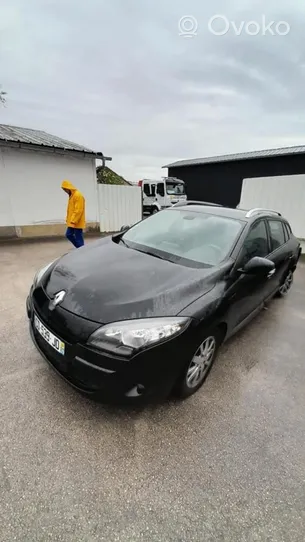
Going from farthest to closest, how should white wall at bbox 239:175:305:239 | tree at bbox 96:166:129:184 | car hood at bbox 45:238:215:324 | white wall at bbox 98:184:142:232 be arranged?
tree at bbox 96:166:129:184
white wall at bbox 98:184:142:232
white wall at bbox 239:175:305:239
car hood at bbox 45:238:215:324

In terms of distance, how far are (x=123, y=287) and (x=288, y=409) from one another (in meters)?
1.76

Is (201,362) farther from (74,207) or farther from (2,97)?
(2,97)

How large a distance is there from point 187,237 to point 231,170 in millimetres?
17157

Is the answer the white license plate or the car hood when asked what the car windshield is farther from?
the white license plate

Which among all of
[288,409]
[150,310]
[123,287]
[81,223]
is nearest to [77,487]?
[150,310]

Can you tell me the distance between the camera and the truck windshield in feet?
49.4

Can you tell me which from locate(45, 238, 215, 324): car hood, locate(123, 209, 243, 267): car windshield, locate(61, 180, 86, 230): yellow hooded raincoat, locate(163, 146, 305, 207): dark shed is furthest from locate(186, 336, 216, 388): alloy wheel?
locate(163, 146, 305, 207): dark shed

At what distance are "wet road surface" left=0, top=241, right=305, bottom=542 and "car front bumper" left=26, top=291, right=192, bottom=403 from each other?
35 centimetres

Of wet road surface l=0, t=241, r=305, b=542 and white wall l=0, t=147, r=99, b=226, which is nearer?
wet road surface l=0, t=241, r=305, b=542

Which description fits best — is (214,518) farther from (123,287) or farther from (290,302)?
(290,302)

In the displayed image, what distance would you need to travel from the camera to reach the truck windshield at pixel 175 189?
A: 15.1 meters

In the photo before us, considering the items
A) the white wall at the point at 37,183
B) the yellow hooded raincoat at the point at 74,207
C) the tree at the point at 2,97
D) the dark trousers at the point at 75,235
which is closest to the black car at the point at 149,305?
the yellow hooded raincoat at the point at 74,207

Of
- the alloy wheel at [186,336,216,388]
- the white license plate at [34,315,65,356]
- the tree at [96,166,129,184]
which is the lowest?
the alloy wheel at [186,336,216,388]

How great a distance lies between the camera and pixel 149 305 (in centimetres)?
178
